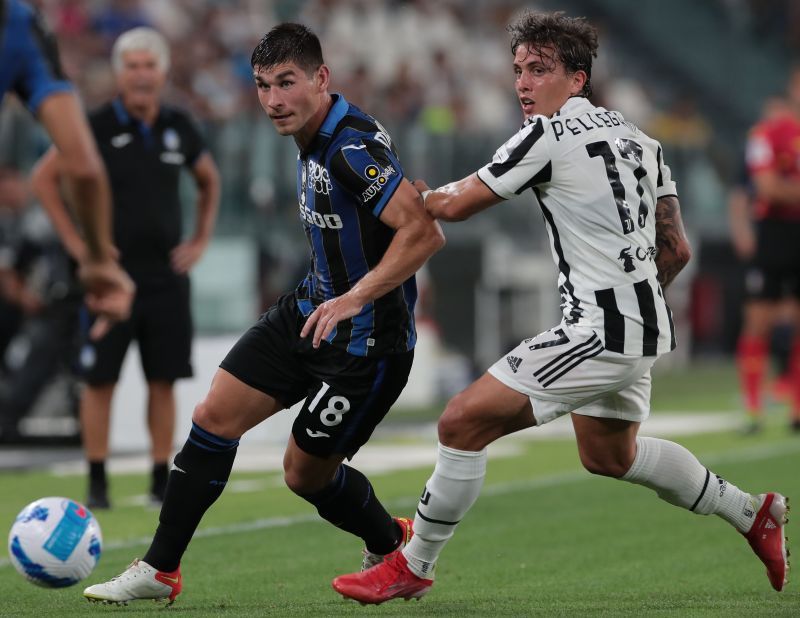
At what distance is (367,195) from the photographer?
5484 millimetres

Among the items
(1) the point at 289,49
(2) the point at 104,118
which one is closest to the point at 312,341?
(1) the point at 289,49

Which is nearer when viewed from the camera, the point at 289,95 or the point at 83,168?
the point at 83,168

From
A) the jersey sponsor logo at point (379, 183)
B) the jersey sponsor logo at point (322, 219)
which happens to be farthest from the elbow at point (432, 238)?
the jersey sponsor logo at point (322, 219)

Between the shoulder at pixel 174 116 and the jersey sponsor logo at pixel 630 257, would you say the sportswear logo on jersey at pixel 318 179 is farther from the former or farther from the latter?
the shoulder at pixel 174 116

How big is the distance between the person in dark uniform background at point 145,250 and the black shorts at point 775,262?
5796 millimetres

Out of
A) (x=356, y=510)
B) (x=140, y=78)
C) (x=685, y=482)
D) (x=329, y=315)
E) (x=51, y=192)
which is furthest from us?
(x=140, y=78)

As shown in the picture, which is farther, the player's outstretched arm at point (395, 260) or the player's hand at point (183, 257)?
the player's hand at point (183, 257)

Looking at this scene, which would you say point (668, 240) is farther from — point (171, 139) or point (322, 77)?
point (171, 139)

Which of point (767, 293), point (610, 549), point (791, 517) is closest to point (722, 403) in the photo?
point (767, 293)

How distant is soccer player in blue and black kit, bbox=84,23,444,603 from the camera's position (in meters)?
5.55

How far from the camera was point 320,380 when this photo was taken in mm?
5691

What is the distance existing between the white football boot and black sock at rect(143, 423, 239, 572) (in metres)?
0.03

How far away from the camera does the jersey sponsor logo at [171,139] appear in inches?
347

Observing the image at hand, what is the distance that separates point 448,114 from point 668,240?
47.6 feet
